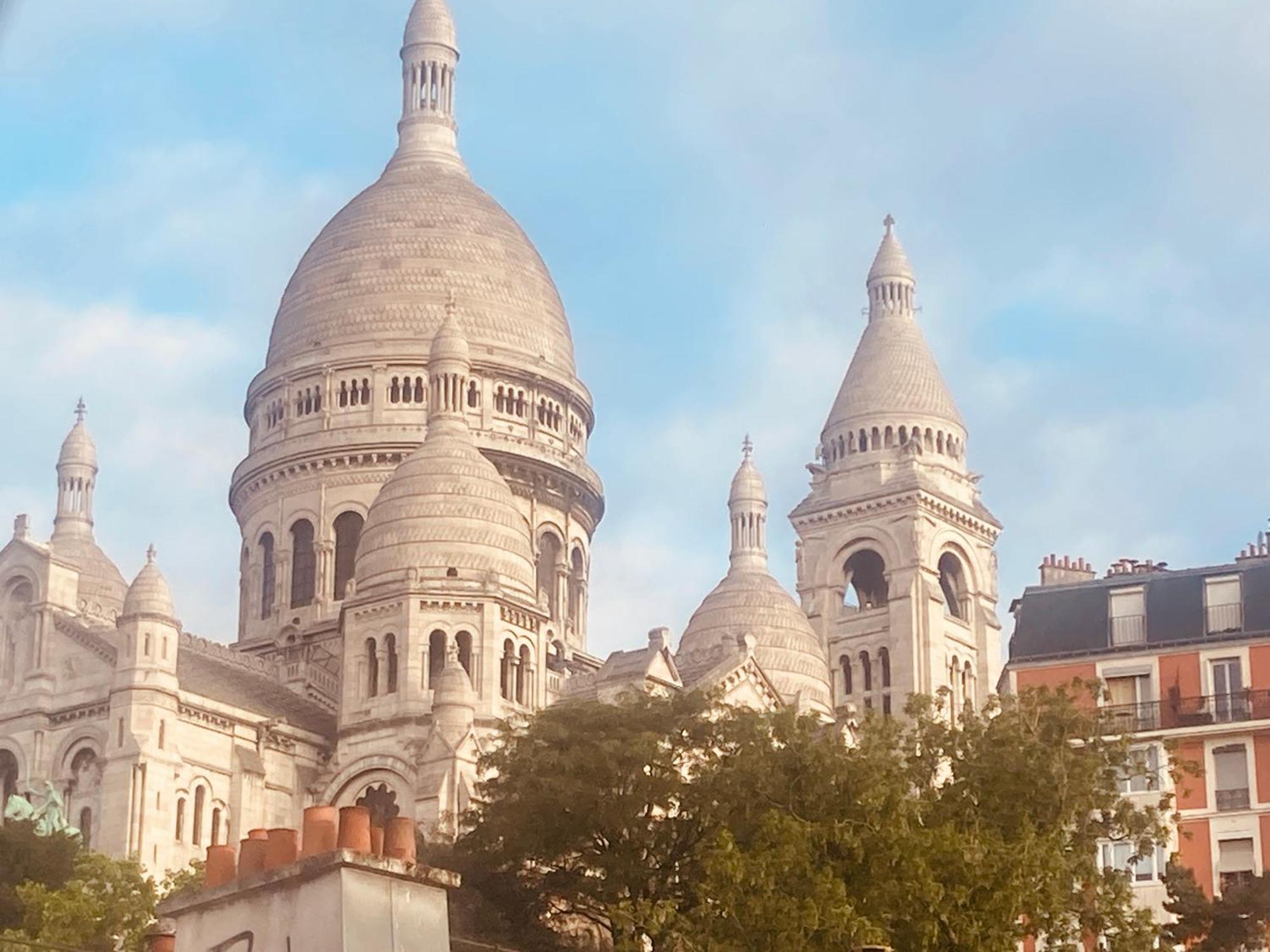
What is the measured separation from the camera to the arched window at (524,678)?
257 feet

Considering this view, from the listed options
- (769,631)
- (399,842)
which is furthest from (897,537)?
(399,842)

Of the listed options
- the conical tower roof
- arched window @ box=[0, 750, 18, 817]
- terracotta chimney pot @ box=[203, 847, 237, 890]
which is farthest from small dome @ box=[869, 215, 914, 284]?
terracotta chimney pot @ box=[203, 847, 237, 890]

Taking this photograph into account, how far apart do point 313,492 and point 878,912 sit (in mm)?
51981

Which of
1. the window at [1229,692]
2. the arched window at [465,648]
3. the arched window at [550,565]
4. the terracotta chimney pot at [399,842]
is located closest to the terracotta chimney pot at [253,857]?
the terracotta chimney pot at [399,842]

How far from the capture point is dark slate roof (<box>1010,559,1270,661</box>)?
55.3 m

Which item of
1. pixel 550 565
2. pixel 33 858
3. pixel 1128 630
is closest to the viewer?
pixel 1128 630

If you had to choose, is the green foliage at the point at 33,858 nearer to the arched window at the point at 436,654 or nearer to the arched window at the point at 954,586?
the arched window at the point at 436,654

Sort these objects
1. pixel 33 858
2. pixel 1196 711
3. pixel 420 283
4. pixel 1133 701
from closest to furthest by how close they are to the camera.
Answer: pixel 1196 711 < pixel 1133 701 < pixel 33 858 < pixel 420 283

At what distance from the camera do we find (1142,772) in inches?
1756

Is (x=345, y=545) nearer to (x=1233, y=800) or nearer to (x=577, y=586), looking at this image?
(x=577, y=586)

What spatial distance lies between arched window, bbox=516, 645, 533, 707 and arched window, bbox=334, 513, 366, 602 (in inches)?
465

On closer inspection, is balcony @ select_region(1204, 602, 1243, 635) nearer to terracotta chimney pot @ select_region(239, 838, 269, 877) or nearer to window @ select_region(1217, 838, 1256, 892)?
window @ select_region(1217, 838, 1256, 892)

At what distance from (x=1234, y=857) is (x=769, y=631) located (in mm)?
36356

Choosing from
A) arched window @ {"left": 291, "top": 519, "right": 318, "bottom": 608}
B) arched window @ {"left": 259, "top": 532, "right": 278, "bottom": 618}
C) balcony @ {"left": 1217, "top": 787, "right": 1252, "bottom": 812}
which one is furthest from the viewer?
arched window @ {"left": 259, "top": 532, "right": 278, "bottom": 618}
